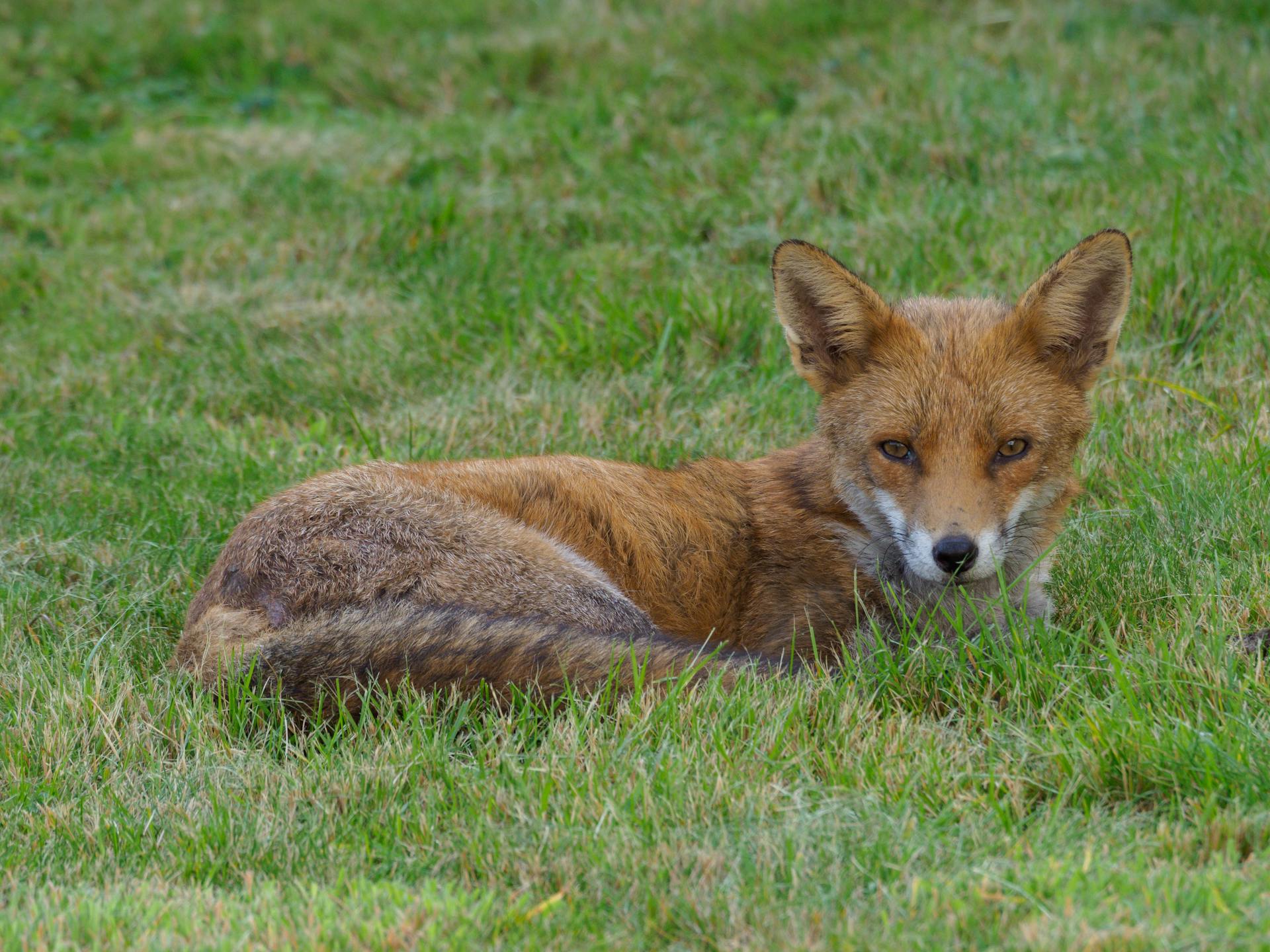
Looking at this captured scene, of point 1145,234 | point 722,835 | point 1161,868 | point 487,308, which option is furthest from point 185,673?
point 1145,234

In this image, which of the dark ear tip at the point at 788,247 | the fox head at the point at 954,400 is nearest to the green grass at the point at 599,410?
the fox head at the point at 954,400

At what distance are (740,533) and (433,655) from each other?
153 cm

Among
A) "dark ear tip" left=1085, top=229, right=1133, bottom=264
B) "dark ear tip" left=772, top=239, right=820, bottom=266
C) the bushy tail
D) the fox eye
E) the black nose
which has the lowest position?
the bushy tail

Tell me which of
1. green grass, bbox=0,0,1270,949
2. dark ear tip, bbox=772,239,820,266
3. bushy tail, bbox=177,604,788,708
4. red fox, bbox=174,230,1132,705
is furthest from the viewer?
dark ear tip, bbox=772,239,820,266

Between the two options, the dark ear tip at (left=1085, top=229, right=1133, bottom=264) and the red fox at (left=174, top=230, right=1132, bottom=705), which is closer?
the red fox at (left=174, top=230, right=1132, bottom=705)

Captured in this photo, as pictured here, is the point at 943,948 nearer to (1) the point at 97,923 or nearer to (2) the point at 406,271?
(1) the point at 97,923

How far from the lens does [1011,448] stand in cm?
421

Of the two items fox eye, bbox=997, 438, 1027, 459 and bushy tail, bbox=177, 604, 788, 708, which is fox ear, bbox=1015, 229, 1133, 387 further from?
bushy tail, bbox=177, 604, 788, 708

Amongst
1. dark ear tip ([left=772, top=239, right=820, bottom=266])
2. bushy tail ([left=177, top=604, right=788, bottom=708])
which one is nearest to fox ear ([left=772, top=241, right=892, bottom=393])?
dark ear tip ([left=772, top=239, right=820, bottom=266])

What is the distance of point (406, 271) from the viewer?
789 centimetres

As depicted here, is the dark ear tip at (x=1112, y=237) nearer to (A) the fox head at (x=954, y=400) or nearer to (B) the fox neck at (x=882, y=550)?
(A) the fox head at (x=954, y=400)

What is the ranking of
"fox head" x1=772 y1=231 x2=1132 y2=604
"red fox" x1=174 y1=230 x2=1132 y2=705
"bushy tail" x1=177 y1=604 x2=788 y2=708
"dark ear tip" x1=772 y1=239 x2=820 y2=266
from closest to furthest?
"bushy tail" x1=177 y1=604 x2=788 y2=708
"red fox" x1=174 y1=230 x2=1132 y2=705
"fox head" x1=772 y1=231 x2=1132 y2=604
"dark ear tip" x1=772 y1=239 x2=820 y2=266

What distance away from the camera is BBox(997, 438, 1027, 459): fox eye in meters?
4.20

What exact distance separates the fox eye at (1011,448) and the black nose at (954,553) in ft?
1.38
